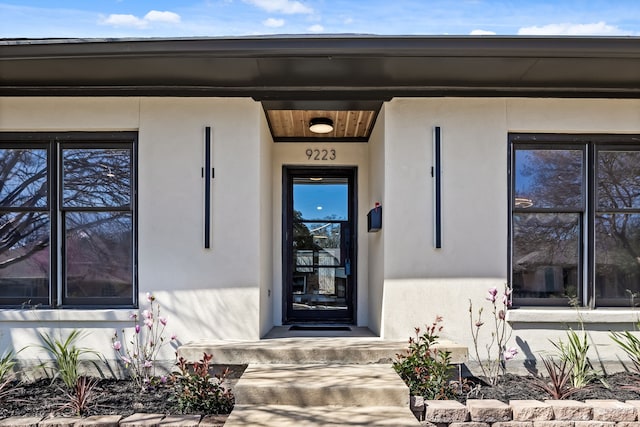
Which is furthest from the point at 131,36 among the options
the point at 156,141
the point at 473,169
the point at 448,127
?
the point at 473,169

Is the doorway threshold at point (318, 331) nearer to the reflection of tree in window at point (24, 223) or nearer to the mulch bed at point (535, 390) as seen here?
the mulch bed at point (535, 390)

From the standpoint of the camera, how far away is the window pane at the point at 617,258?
15.0 feet

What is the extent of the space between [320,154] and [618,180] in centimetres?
321

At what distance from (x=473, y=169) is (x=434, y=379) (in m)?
1.97

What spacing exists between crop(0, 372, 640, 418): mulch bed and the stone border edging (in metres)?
0.27

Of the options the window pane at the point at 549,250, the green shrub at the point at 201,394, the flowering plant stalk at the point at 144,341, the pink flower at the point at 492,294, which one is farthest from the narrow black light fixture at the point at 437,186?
the flowering plant stalk at the point at 144,341

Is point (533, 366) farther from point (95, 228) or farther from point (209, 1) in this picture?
point (209, 1)

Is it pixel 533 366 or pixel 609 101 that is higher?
pixel 609 101

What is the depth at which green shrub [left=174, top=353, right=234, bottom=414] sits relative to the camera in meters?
3.63

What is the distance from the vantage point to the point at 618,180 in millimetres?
4625

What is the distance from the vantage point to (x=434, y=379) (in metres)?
3.77

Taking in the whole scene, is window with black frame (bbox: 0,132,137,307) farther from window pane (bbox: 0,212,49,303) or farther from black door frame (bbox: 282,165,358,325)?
black door frame (bbox: 282,165,358,325)

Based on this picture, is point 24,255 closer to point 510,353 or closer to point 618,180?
point 510,353

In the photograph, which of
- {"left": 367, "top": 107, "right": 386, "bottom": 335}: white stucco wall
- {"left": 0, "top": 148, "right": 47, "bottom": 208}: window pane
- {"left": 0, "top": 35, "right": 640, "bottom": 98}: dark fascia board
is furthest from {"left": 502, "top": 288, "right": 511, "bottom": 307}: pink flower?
{"left": 0, "top": 148, "right": 47, "bottom": 208}: window pane
